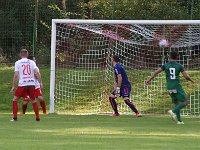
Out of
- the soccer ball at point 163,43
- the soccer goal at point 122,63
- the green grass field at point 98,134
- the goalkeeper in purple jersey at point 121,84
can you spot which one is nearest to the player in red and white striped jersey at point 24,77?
the green grass field at point 98,134

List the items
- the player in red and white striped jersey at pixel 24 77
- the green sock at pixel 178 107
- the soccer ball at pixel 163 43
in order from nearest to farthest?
the green sock at pixel 178 107, the player in red and white striped jersey at pixel 24 77, the soccer ball at pixel 163 43

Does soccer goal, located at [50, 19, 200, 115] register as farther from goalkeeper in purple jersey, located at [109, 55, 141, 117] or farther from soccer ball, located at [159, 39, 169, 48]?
goalkeeper in purple jersey, located at [109, 55, 141, 117]

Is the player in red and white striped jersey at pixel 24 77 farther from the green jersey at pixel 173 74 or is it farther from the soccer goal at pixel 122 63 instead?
the soccer goal at pixel 122 63

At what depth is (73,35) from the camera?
24891 millimetres

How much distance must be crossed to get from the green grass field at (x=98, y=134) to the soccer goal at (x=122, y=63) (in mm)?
4145

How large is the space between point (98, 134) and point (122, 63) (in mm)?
10344

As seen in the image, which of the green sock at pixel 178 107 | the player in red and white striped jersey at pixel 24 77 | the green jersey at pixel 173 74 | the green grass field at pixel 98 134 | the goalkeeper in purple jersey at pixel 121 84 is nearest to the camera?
the green grass field at pixel 98 134

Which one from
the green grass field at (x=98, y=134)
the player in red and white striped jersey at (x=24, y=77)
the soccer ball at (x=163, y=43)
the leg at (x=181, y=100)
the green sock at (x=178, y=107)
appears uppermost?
the soccer ball at (x=163, y=43)

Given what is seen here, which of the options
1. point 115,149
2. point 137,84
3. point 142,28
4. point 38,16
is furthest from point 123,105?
point 115,149

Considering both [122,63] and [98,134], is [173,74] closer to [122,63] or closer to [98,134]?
[98,134]

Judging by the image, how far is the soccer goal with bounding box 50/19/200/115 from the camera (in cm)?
2306

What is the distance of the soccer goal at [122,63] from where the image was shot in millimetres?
23062

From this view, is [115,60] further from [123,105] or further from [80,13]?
[80,13]

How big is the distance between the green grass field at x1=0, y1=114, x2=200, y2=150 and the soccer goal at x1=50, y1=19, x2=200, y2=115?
415 cm
